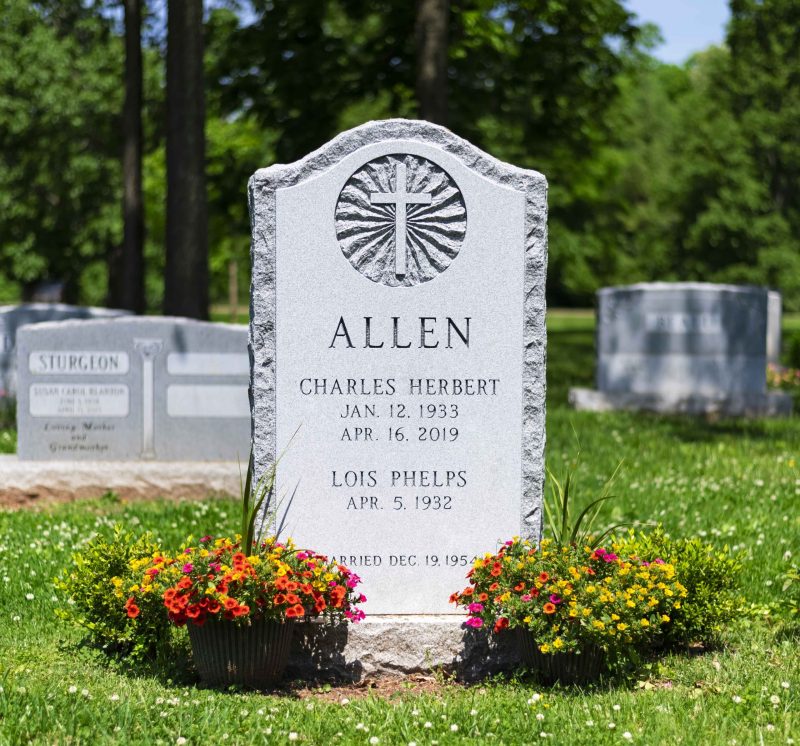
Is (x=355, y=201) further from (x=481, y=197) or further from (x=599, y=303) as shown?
(x=599, y=303)

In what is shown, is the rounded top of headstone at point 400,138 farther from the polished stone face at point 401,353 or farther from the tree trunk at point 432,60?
the tree trunk at point 432,60

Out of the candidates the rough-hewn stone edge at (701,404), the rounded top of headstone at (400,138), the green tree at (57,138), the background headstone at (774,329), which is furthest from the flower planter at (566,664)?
the green tree at (57,138)

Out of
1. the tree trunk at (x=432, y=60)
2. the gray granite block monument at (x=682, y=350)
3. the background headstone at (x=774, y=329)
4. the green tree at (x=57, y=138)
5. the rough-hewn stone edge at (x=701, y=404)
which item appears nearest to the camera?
the tree trunk at (x=432, y=60)

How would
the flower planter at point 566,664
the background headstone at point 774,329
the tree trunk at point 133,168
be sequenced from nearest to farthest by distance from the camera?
the flower planter at point 566,664 → the tree trunk at point 133,168 → the background headstone at point 774,329

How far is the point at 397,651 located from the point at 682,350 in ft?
35.9

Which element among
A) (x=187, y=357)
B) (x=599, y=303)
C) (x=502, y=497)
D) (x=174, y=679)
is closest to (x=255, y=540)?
(x=174, y=679)

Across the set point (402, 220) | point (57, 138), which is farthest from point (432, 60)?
point (57, 138)

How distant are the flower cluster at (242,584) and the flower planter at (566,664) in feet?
2.76

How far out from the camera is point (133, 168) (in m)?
21.2

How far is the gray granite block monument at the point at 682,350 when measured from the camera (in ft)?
51.7

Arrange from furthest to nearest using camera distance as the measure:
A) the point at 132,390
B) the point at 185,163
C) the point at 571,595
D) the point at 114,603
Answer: the point at 185,163
the point at 132,390
the point at 114,603
the point at 571,595

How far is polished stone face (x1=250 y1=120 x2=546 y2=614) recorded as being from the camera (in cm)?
610

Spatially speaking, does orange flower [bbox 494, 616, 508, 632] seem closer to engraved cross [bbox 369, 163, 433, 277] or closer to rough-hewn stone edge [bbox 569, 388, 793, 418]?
engraved cross [bbox 369, 163, 433, 277]

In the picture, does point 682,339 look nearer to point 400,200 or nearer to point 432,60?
point 432,60
